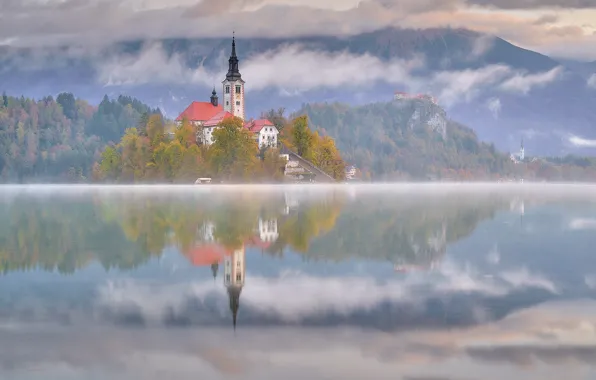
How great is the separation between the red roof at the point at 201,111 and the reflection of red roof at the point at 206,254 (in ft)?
508

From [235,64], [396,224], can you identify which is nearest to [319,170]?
[235,64]

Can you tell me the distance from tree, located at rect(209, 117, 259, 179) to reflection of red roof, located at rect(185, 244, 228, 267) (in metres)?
114

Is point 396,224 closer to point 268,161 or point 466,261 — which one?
point 466,261

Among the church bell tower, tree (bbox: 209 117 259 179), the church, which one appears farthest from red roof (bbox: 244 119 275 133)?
the church bell tower

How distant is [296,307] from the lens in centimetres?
1467

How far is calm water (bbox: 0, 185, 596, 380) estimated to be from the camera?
1089cm

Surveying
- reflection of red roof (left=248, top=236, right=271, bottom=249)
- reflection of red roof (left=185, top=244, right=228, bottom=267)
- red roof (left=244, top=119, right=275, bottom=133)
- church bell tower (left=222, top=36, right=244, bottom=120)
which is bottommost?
reflection of red roof (left=185, top=244, right=228, bottom=267)

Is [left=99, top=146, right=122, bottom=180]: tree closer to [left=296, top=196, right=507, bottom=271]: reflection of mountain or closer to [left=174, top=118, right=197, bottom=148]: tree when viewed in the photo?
[left=174, top=118, right=197, bottom=148]: tree

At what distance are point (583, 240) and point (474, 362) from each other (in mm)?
18669

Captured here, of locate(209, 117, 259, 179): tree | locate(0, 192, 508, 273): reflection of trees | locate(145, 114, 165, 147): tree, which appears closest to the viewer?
locate(0, 192, 508, 273): reflection of trees

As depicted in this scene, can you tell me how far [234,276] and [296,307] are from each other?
14.0 ft


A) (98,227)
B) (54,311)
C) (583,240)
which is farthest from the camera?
(98,227)

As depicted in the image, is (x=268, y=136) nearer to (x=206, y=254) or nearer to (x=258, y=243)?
(x=258, y=243)

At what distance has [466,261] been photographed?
72.4ft
